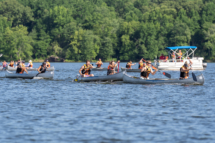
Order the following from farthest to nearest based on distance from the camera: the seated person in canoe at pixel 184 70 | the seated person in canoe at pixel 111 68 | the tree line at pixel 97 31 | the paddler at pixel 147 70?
1. the tree line at pixel 97 31
2. the seated person in canoe at pixel 111 68
3. the paddler at pixel 147 70
4. the seated person in canoe at pixel 184 70

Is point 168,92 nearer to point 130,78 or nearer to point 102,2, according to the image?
point 130,78

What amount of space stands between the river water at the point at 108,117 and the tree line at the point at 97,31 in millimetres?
85215

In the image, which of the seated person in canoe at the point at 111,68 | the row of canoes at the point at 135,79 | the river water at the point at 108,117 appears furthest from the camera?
the seated person in canoe at the point at 111,68

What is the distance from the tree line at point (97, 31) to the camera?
11006 cm

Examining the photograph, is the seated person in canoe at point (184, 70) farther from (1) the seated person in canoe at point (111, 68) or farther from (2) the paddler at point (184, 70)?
(1) the seated person in canoe at point (111, 68)

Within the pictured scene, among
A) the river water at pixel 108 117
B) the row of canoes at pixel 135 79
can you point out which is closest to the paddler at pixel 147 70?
the row of canoes at pixel 135 79

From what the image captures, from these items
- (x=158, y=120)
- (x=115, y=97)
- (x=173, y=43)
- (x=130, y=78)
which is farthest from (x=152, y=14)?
(x=158, y=120)

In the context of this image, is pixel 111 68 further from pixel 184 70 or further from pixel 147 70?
pixel 184 70

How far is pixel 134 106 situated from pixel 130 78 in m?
11.9

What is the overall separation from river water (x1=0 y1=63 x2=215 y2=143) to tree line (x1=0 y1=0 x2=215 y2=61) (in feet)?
280

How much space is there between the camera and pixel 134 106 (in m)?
19.5

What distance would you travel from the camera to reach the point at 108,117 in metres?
16.3

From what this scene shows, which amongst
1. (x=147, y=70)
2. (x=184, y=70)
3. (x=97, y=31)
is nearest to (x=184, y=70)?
(x=184, y=70)

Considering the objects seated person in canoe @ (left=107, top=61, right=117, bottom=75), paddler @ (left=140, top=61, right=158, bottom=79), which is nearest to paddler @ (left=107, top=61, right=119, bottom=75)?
seated person in canoe @ (left=107, top=61, right=117, bottom=75)
